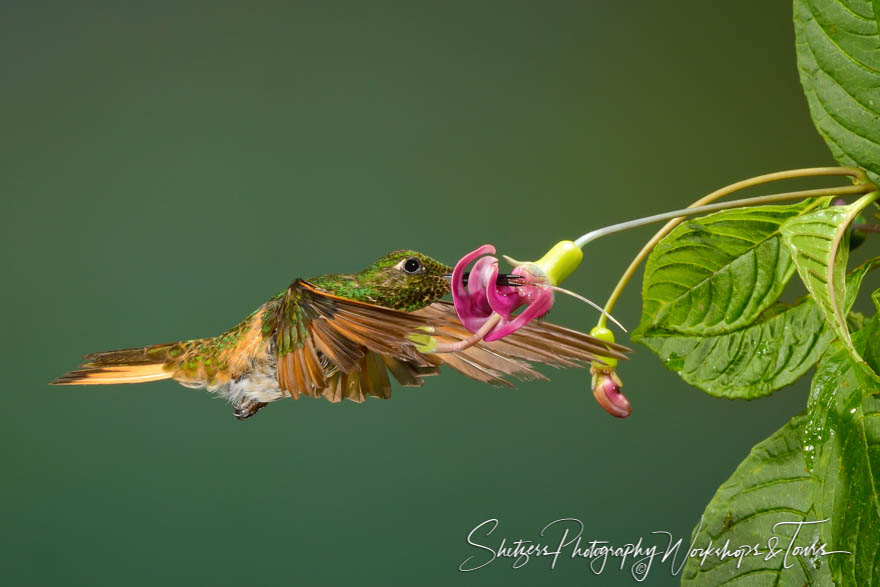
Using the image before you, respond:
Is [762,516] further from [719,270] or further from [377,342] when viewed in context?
[377,342]

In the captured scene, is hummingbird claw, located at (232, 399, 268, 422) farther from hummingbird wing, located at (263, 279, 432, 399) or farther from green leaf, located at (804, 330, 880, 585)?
green leaf, located at (804, 330, 880, 585)

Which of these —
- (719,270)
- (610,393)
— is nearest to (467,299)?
(610,393)

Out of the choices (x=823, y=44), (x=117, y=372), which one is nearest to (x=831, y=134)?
(x=823, y=44)

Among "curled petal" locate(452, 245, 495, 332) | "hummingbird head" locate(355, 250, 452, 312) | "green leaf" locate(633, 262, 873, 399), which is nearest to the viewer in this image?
"curled petal" locate(452, 245, 495, 332)

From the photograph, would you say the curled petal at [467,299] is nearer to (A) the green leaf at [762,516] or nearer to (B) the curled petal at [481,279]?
(B) the curled petal at [481,279]

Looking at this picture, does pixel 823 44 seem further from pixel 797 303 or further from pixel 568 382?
pixel 568 382

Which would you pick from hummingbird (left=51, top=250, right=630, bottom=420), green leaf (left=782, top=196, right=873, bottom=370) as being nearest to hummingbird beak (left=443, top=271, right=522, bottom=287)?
hummingbird (left=51, top=250, right=630, bottom=420)

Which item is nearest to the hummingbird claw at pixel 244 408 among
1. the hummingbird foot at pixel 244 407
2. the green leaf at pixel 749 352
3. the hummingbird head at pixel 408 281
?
the hummingbird foot at pixel 244 407
